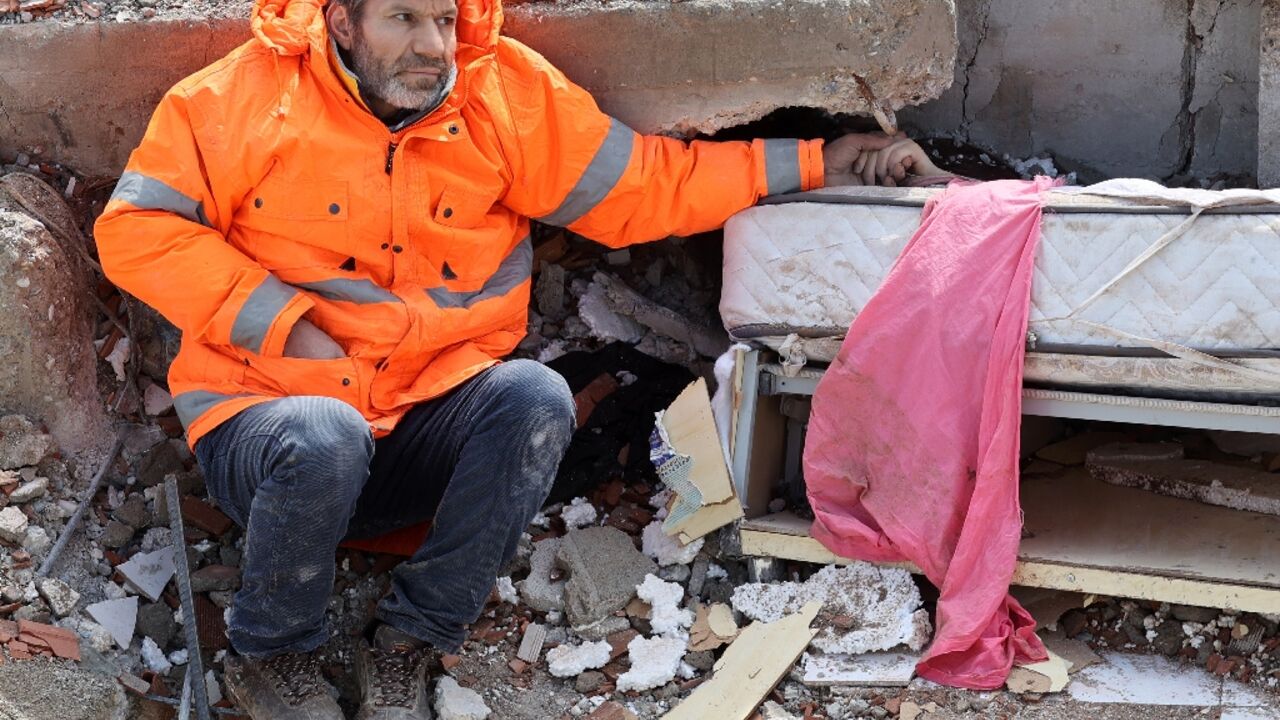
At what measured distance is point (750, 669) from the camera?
358 centimetres

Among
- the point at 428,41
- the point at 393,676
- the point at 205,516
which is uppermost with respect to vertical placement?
the point at 428,41

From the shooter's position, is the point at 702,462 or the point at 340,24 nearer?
the point at 340,24

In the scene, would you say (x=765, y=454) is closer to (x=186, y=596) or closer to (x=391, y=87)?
(x=391, y=87)

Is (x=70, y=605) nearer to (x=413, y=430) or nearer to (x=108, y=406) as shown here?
(x=108, y=406)

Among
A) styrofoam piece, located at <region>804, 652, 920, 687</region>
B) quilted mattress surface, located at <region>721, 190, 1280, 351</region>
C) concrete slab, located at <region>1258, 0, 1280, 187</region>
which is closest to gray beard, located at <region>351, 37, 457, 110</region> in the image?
quilted mattress surface, located at <region>721, 190, 1280, 351</region>

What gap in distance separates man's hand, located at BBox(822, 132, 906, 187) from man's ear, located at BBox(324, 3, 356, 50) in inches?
51.0

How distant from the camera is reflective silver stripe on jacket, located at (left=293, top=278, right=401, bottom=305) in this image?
352 cm

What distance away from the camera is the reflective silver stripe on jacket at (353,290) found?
3516 mm

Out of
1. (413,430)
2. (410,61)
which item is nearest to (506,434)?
(413,430)

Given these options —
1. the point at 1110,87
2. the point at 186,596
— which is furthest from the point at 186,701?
the point at 1110,87

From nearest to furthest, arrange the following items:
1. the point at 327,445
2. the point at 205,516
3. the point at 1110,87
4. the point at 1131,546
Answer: the point at 327,445 → the point at 1131,546 → the point at 205,516 → the point at 1110,87

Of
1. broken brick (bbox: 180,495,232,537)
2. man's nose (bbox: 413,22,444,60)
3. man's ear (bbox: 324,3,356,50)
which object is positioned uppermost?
man's ear (bbox: 324,3,356,50)

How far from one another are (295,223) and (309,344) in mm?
293

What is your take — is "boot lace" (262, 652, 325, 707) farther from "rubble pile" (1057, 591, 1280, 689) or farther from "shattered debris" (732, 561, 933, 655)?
"rubble pile" (1057, 591, 1280, 689)
